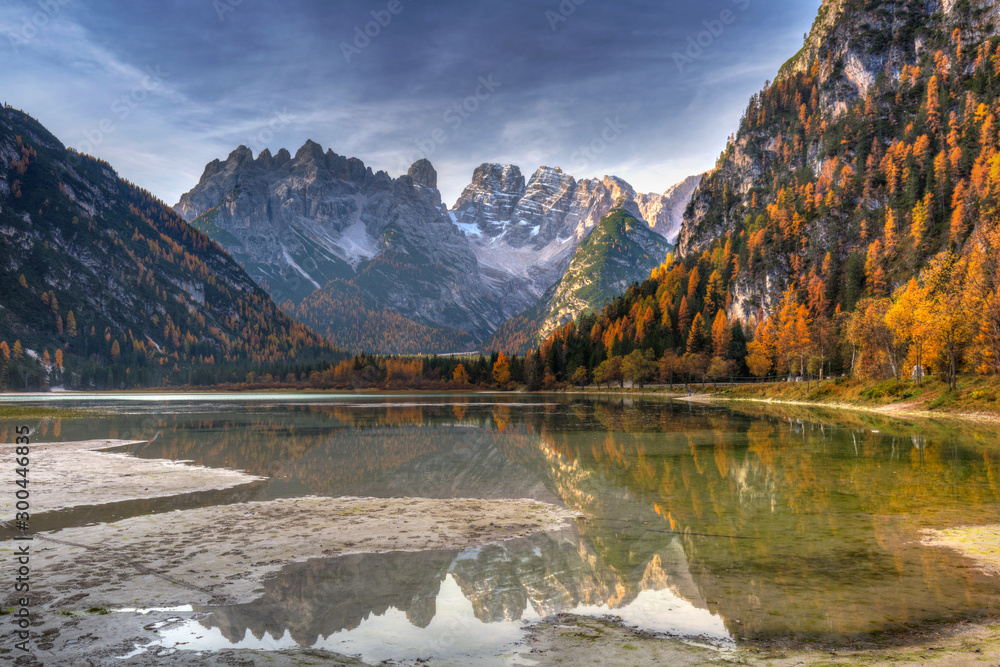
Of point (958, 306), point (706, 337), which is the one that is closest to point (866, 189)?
point (706, 337)

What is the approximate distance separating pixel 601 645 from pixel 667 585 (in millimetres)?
3911

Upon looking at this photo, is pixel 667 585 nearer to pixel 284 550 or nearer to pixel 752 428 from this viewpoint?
pixel 284 550

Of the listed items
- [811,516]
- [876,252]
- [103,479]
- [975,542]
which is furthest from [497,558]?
[876,252]

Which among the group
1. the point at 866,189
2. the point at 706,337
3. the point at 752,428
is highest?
the point at 866,189

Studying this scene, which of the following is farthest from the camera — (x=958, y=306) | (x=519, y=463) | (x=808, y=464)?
(x=958, y=306)

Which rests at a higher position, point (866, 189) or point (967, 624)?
point (866, 189)

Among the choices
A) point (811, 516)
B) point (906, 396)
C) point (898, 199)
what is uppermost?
point (898, 199)

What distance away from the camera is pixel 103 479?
2744cm

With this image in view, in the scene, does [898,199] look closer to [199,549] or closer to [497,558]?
[497,558]

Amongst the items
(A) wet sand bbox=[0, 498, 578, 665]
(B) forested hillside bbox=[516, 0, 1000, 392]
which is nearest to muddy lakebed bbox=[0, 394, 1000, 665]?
(A) wet sand bbox=[0, 498, 578, 665]

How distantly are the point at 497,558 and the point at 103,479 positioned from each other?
22.2 meters

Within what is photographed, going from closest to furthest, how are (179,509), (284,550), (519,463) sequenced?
(284,550) < (179,509) < (519,463)

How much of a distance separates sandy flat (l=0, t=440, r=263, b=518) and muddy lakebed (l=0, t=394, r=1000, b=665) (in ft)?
0.70

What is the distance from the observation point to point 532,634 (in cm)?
1091
